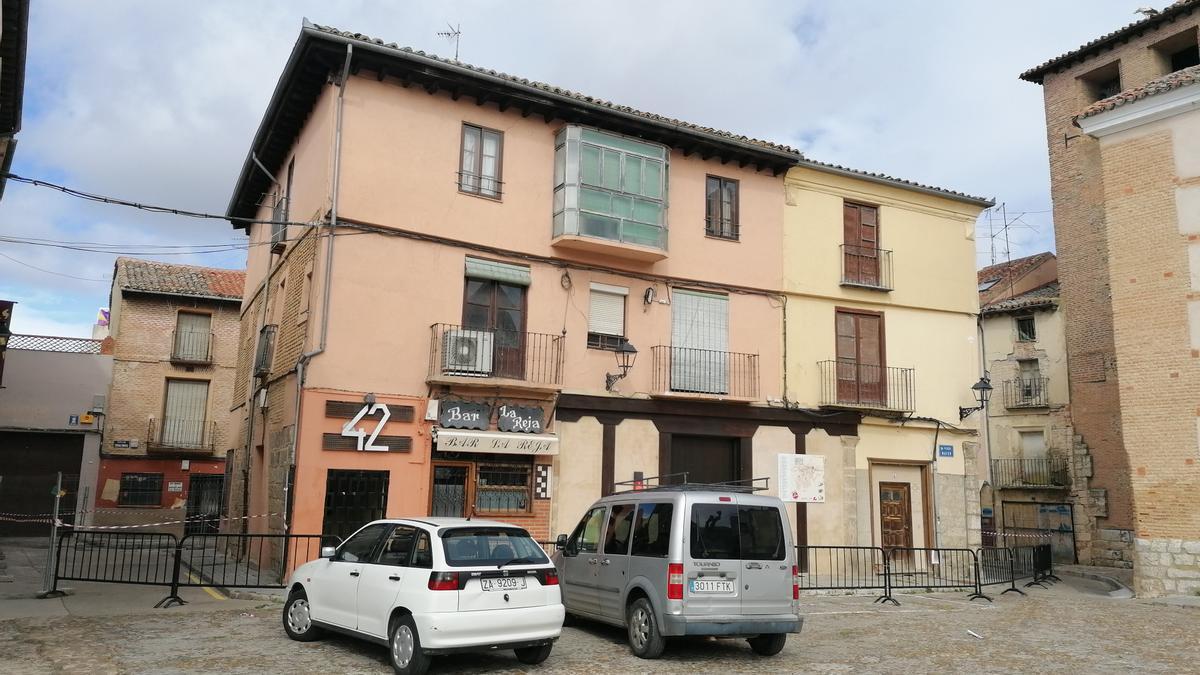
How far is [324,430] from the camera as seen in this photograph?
47.3 feet


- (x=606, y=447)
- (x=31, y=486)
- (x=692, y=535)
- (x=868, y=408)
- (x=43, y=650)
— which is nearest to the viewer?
(x=43, y=650)

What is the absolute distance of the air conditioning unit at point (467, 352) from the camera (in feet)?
50.5

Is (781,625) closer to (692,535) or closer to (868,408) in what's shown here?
(692,535)

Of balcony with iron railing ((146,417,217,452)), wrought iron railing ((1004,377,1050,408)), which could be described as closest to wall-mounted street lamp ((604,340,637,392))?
balcony with iron railing ((146,417,217,452))

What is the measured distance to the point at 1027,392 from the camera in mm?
32344

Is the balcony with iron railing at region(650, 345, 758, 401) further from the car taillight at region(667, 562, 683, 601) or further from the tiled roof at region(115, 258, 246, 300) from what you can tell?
the tiled roof at region(115, 258, 246, 300)

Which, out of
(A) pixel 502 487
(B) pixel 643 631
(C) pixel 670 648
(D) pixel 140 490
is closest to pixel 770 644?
(C) pixel 670 648

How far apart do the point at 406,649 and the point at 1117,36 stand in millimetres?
28706

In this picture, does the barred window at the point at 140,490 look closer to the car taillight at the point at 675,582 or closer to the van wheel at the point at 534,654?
the van wheel at the point at 534,654

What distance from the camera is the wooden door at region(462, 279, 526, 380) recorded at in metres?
16.2

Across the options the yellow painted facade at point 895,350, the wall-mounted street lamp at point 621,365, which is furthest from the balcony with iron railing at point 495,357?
the yellow painted facade at point 895,350

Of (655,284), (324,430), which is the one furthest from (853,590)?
(324,430)

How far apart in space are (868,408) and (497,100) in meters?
10.3

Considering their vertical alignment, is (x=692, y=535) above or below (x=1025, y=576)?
above
